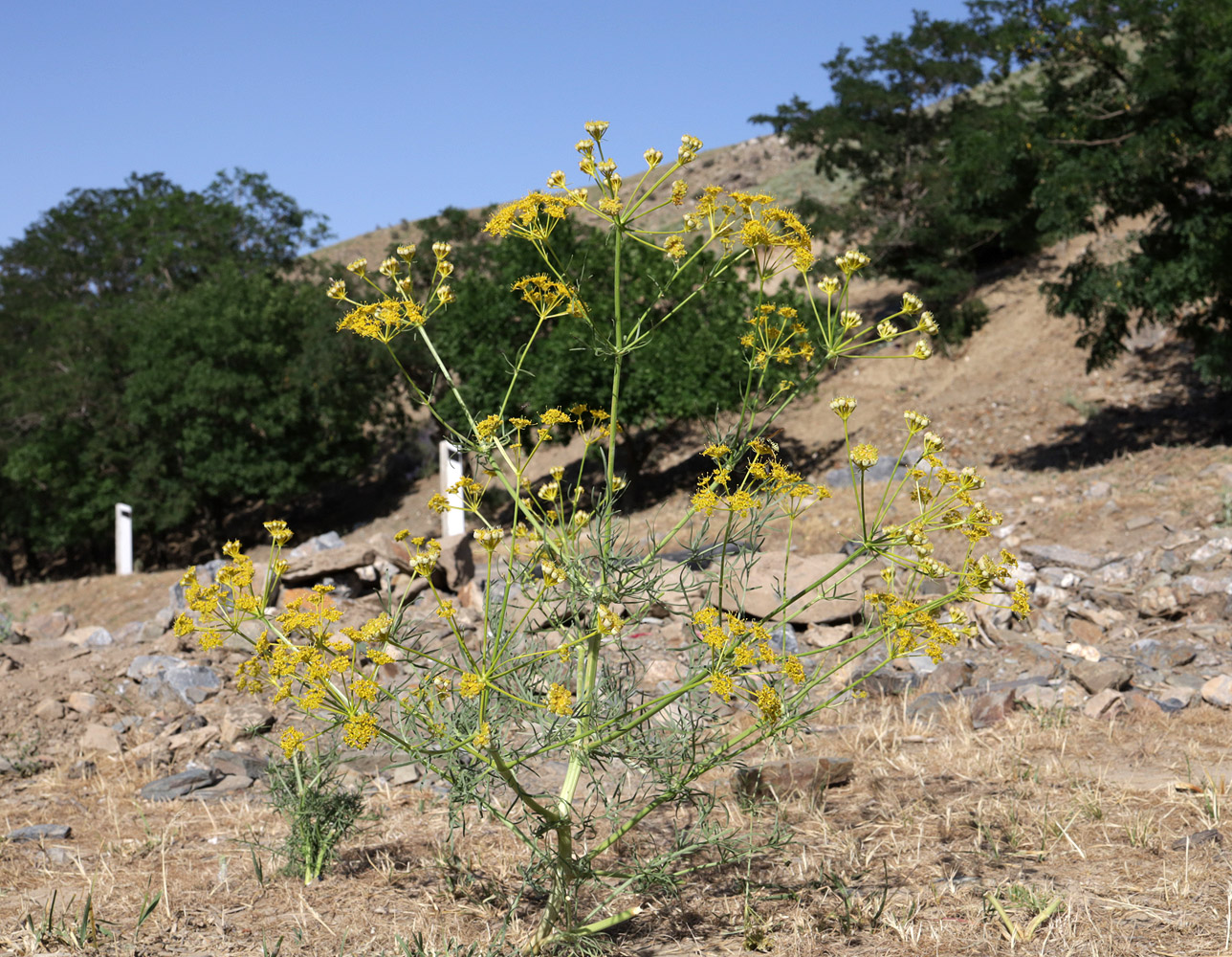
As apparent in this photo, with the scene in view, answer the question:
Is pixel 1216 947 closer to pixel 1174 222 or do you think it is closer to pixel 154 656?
pixel 154 656

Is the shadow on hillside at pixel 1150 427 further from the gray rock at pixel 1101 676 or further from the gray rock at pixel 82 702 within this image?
the gray rock at pixel 82 702

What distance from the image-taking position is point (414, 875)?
11.4 ft

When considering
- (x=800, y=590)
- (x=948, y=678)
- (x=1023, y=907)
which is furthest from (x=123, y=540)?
(x=1023, y=907)

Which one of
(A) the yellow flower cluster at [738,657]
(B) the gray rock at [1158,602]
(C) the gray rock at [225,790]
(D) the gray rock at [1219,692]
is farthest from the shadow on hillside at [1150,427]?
(A) the yellow flower cluster at [738,657]

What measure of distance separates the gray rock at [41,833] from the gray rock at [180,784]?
52cm

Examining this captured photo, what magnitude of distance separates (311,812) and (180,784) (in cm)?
182

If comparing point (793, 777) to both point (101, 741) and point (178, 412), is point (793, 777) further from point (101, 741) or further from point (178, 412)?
point (178, 412)

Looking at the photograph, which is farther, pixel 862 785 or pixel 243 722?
pixel 243 722

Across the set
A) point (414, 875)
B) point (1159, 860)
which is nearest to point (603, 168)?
point (414, 875)

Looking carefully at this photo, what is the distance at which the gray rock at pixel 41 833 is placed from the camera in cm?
408

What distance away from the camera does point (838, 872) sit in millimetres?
3320

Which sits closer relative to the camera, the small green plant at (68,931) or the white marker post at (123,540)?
the small green plant at (68,931)

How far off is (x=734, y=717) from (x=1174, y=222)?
369 inches

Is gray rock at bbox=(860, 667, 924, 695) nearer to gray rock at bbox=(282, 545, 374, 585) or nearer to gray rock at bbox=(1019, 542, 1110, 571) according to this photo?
gray rock at bbox=(1019, 542, 1110, 571)
